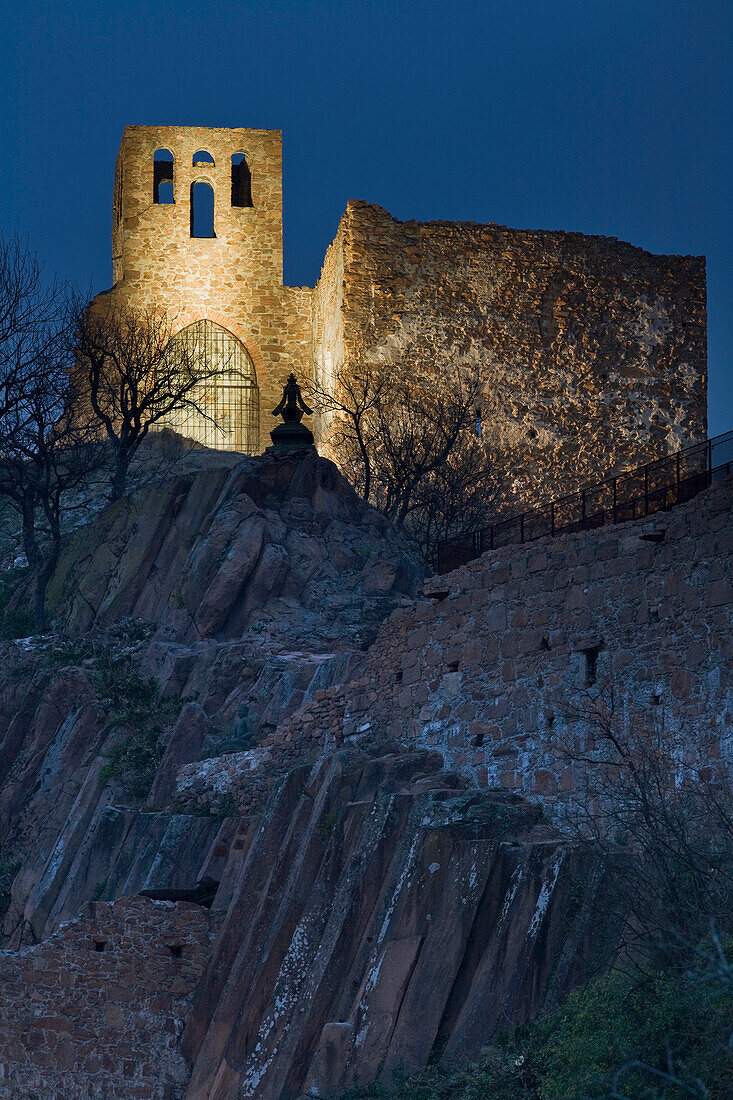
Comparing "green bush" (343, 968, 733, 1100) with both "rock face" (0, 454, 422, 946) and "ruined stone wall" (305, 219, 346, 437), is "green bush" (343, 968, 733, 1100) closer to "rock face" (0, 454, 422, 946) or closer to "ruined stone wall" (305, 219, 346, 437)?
"rock face" (0, 454, 422, 946)

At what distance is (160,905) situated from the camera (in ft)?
64.7

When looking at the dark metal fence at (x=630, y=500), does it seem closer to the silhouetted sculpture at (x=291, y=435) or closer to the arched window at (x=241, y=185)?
the silhouetted sculpture at (x=291, y=435)

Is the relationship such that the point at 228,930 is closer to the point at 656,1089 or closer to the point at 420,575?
the point at 656,1089

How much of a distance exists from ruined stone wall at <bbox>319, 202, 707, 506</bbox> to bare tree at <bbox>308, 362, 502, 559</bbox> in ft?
1.55

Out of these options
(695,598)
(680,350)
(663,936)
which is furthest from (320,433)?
(663,936)

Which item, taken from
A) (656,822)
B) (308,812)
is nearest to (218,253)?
(308,812)

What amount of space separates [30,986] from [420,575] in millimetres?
11139

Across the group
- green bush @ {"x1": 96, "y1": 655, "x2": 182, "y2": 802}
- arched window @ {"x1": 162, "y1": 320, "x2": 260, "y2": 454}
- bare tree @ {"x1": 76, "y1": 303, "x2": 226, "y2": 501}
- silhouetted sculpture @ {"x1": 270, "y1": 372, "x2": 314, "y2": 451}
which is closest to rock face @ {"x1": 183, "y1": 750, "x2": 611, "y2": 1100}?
green bush @ {"x1": 96, "y1": 655, "x2": 182, "y2": 802}

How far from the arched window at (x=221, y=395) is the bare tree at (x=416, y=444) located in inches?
144

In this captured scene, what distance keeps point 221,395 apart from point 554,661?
30564 millimetres

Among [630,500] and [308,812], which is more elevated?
[630,500]

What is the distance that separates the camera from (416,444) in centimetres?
4044

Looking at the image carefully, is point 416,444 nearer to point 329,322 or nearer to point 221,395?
point 329,322

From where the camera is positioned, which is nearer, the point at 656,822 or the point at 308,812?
the point at 656,822
